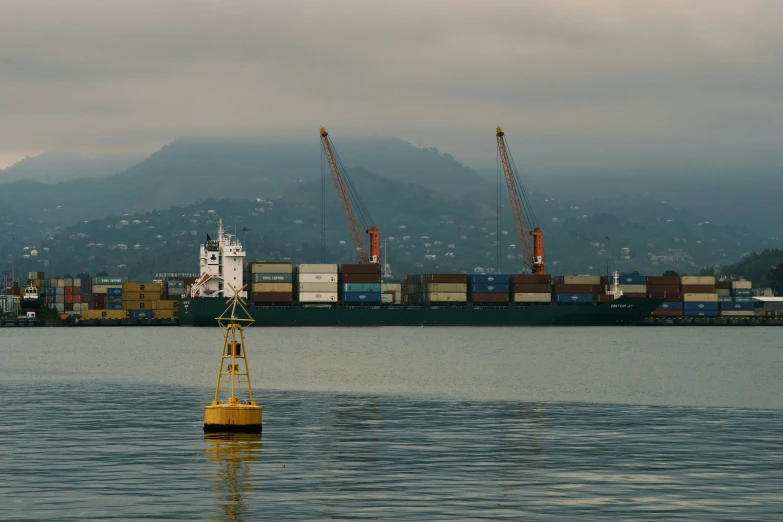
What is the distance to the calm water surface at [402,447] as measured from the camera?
31234 mm

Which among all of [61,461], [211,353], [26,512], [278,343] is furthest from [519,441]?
[278,343]

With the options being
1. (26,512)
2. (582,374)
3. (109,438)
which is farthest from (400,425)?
(582,374)

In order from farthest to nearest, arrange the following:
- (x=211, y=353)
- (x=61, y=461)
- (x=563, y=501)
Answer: (x=211, y=353)
(x=61, y=461)
(x=563, y=501)

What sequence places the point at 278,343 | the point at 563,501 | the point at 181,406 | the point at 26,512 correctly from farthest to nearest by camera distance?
the point at 278,343 → the point at 181,406 → the point at 563,501 → the point at 26,512

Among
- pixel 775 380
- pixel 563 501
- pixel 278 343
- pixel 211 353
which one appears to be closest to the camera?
pixel 563 501

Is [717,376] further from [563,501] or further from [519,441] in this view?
[563,501]

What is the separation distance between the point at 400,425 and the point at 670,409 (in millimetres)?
17437

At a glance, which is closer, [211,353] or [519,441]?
[519,441]

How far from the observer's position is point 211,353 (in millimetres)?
130875

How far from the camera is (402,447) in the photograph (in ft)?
144

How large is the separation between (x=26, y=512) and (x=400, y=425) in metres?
24.7

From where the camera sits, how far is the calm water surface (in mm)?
31234

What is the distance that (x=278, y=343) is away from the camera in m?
159

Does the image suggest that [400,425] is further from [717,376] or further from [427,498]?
[717,376]
